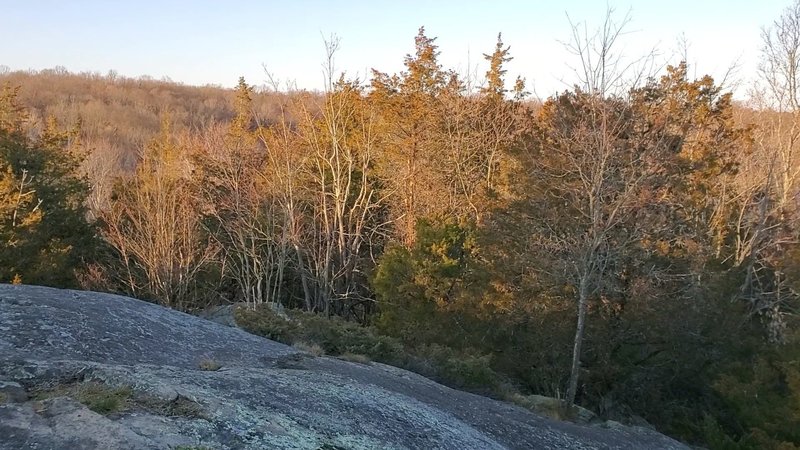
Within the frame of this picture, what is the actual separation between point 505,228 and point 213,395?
1222 centimetres

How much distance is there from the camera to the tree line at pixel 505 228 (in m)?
14.7

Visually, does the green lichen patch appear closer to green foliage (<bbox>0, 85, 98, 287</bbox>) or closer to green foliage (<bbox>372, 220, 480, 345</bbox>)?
green foliage (<bbox>372, 220, 480, 345</bbox>)

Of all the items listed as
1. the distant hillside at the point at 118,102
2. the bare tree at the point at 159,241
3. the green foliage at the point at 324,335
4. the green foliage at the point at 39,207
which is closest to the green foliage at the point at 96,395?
the green foliage at the point at 324,335

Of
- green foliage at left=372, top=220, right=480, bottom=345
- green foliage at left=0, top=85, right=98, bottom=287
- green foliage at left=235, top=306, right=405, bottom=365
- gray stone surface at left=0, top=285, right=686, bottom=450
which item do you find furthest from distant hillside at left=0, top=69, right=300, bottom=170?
gray stone surface at left=0, top=285, right=686, bottom=450

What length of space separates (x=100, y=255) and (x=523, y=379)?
16796 mm

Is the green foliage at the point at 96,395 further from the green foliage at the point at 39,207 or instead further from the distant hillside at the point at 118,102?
the distant hillside at the point at 118,102

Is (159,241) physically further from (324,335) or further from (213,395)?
(213,395)

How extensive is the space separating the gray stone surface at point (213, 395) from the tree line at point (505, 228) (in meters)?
5.31

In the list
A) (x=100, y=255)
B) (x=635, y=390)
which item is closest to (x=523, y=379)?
(x=635, y=390)

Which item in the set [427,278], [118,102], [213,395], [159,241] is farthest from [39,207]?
[118,102]

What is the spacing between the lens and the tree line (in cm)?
1472

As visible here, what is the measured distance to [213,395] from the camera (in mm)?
5246

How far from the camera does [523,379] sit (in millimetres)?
16516

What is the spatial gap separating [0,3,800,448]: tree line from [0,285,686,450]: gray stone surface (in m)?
5.31
